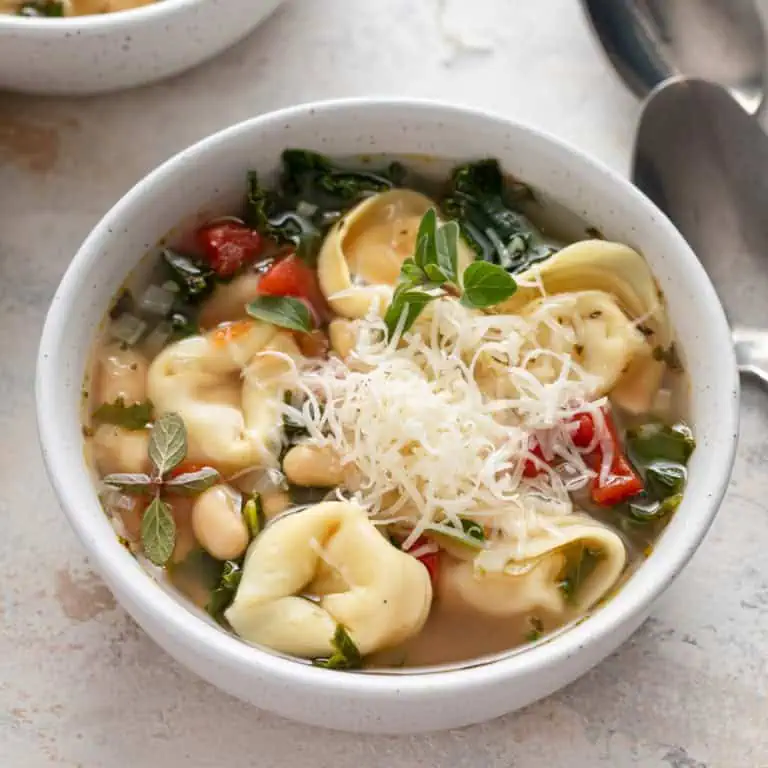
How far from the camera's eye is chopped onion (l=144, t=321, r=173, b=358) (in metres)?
1.96

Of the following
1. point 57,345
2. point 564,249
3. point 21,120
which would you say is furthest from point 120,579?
point 21,120

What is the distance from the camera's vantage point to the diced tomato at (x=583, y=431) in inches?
71.8

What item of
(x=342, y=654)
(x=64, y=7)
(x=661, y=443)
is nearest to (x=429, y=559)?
(x=342, y=654)

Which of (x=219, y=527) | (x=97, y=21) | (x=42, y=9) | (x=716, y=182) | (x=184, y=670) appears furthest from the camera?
(x=42, y=9)

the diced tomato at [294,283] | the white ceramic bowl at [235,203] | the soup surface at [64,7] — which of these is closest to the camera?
the white ceramic bowl at [235,203]

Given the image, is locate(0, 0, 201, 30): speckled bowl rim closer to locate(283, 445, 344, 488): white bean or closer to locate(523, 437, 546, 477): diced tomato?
locate(283, 445, 344, 488): white bean

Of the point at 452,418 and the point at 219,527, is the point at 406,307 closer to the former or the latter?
the point at 452,418

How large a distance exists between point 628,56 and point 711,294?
2.52 ft

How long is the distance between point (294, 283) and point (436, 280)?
0.88 ft

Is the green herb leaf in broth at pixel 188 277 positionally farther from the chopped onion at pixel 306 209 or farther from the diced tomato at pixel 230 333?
the chopped onion at pixel 306 209

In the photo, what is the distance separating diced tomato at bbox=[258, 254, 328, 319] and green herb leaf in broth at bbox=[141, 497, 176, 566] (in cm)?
40

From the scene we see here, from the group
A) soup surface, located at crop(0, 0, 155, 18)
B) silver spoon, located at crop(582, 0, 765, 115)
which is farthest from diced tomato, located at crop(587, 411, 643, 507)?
soup surface, located at crop(0, 0, 155, 18)

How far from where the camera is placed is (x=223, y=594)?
1741 mm

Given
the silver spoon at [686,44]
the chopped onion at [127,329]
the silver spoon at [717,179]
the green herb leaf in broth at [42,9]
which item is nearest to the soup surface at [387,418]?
the chopped onion at [127,329]
